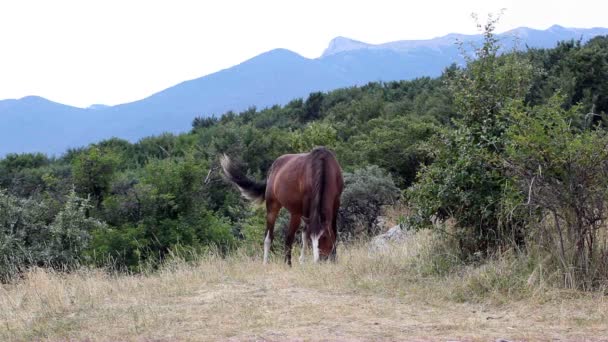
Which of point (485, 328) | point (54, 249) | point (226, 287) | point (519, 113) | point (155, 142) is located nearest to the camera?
point (485, 328)

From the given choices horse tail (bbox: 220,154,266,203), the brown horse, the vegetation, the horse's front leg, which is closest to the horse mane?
the brown horse

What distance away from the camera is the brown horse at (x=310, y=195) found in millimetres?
9828

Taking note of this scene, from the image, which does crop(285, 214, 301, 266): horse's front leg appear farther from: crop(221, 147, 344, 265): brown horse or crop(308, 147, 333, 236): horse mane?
crop(308, 147, 333, 236): horse mane

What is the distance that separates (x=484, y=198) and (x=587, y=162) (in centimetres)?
150

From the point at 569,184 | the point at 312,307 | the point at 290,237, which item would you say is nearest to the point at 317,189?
the point at 290,237

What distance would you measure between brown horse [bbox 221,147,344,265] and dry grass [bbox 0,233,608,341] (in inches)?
22.4

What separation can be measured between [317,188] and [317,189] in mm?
17

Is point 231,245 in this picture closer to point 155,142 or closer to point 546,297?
point 546,297

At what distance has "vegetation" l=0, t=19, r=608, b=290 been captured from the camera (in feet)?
25.1

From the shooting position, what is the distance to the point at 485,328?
248 inches

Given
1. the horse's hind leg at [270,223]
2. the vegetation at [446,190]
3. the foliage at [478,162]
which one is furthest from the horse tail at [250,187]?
the foliage at [478,162]

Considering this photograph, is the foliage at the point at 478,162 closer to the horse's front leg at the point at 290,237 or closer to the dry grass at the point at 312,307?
the dry grass at the point at 312,307

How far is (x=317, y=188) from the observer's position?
10047mm

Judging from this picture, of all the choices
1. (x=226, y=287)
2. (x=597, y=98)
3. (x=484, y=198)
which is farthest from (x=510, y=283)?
(x=597, y=98)
